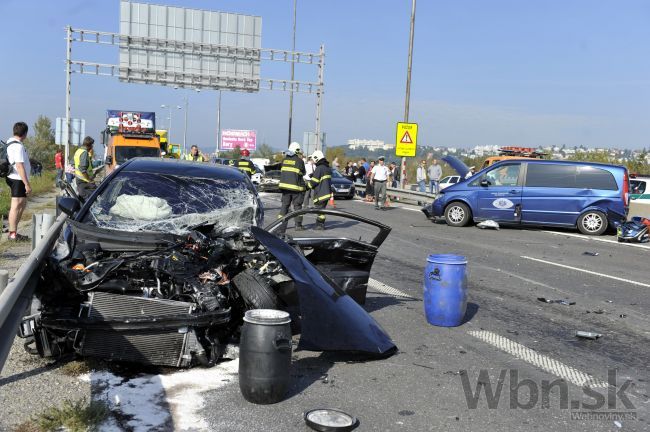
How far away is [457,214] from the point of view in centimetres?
1672

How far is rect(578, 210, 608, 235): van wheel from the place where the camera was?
613 inches

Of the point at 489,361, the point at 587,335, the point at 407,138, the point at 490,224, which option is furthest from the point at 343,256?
the point at 407,138

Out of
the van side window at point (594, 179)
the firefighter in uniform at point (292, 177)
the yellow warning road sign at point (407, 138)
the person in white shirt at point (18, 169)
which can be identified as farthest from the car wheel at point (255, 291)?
the yellow warning road sign at point (407, 138)

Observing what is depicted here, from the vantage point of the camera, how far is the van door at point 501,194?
1616 cm

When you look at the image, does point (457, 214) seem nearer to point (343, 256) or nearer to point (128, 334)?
point (343, 256)

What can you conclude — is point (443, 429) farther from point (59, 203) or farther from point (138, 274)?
point (59, 203)

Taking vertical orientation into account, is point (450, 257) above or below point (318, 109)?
below

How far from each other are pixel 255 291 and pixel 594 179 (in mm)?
13108

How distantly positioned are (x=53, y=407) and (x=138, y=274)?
118cm

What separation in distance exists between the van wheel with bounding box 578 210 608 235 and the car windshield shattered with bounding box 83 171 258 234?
1133 cm

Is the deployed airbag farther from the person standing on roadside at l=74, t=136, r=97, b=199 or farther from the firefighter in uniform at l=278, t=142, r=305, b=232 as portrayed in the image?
the person standing on roadside at l=74, t=136, r=97, b=199

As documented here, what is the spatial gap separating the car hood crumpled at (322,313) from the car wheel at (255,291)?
0.84ft

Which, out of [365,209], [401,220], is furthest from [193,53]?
[401,220]

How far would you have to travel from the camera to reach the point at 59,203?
5.71 meters
